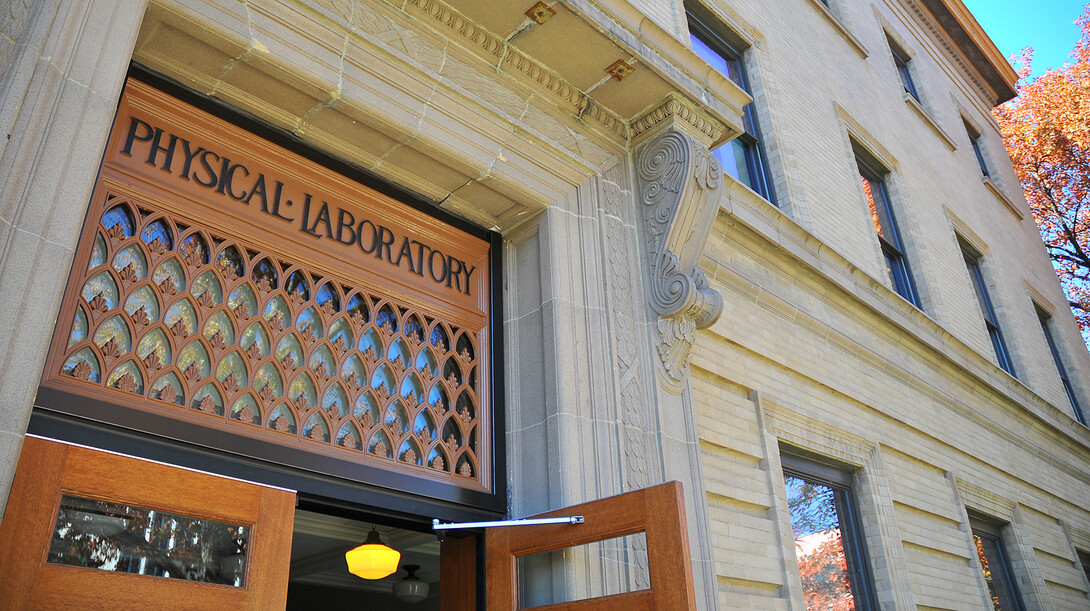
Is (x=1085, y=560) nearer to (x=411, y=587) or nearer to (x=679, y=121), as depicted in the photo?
(x=411, y=587)

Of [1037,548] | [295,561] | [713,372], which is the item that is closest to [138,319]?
[713,372]

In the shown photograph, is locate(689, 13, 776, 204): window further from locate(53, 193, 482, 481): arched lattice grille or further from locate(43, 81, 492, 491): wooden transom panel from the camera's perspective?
locate(53, 193, 482, 481): arched lattice grille

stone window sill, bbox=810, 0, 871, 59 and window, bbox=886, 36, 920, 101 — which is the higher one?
window, bbox=886, 36, 920, 101

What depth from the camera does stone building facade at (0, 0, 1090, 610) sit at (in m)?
3.38

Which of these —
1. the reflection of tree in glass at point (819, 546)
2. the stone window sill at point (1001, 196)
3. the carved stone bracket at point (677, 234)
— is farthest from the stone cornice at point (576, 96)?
the stone window sill at point (1001, 196)

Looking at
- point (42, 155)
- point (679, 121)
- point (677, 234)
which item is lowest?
point (42, 155)

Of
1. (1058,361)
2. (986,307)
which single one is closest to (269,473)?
(986,307)

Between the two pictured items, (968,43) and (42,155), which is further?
(968,43)

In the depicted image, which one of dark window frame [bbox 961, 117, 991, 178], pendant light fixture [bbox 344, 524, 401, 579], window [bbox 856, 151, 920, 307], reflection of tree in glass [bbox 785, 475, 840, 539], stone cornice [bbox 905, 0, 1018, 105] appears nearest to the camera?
reflection of tree in glass [bbox 785, 475, 840, 539]

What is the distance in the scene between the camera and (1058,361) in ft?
50.9

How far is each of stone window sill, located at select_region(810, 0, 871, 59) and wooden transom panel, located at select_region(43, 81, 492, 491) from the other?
8.56 metres

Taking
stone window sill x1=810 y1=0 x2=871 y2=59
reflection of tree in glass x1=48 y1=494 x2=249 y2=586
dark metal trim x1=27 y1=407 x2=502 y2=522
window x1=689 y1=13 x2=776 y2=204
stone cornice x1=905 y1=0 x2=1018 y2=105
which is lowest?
reflection of tree in glass x1=48 y1=494 x2=249 y2=586

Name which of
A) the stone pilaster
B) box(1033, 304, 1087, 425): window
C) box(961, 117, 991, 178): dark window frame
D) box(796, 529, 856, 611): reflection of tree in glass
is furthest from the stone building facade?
box(961, 117, 991, 178): dark window frame

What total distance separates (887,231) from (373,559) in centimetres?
772
